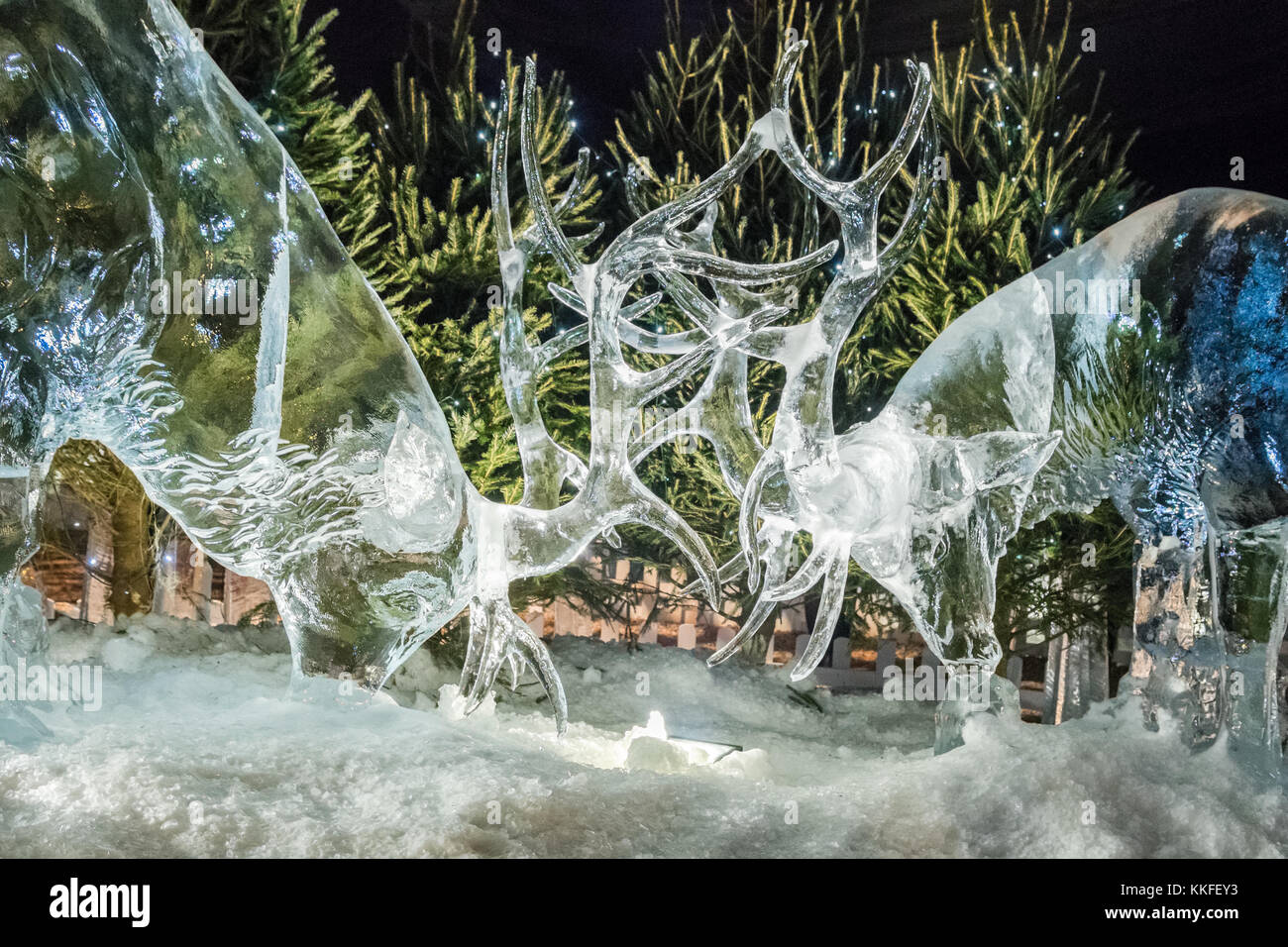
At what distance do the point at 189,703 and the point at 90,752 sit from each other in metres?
0.96

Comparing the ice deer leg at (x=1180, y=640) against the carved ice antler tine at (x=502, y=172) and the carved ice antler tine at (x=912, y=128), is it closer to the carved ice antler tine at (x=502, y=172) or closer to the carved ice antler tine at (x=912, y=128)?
the carved ice antler tine at (x=912, y=128)

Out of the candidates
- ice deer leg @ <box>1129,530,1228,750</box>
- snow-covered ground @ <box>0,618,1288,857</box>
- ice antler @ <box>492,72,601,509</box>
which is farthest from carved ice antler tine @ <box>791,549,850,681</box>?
ice deer leg @ <box>1129,530,1228,750</box>

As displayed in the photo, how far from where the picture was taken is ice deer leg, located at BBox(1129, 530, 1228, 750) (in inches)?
133

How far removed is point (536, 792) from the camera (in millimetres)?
2543

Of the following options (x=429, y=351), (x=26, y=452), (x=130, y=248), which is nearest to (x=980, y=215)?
(x=429, y=351)

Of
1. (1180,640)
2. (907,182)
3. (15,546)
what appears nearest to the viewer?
(15,546)

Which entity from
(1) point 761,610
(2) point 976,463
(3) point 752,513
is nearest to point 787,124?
(3) point 752,513

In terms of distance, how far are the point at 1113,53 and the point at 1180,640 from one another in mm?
3342

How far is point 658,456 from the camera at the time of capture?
213 inches

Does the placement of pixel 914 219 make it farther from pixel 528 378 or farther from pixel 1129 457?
pixel 1129 457

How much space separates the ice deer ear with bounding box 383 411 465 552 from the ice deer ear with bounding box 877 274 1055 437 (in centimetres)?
160

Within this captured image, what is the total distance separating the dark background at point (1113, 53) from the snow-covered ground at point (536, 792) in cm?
310

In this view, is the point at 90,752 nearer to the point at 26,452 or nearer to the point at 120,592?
the point at 26,452

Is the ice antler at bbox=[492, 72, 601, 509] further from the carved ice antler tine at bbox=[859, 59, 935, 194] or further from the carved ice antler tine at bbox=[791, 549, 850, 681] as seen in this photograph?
the carved ice antler tine at bbox=[859, 59, 935, 194]
